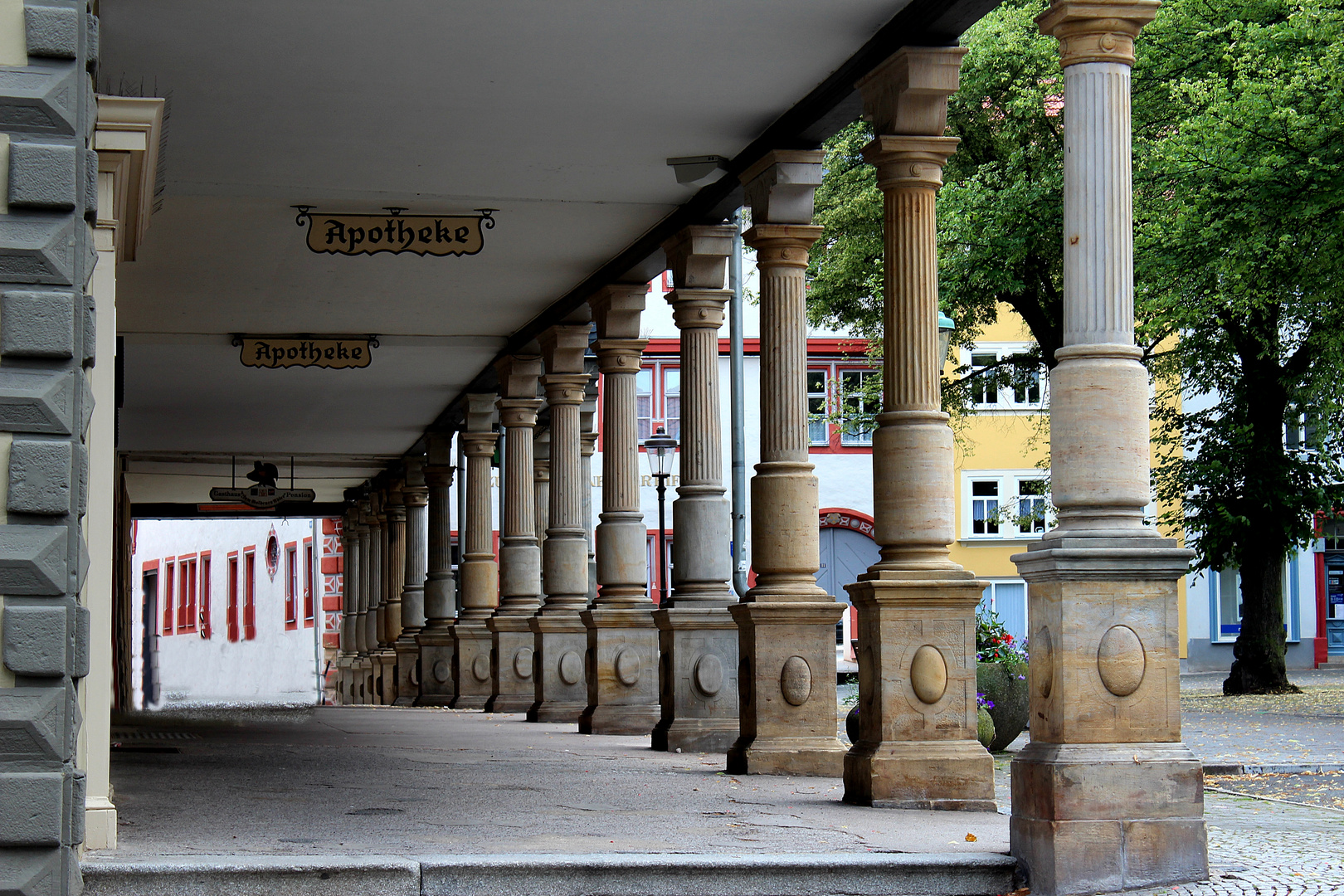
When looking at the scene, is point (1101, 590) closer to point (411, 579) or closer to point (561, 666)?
point (561, 666)

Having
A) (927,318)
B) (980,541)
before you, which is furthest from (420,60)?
(980,541)

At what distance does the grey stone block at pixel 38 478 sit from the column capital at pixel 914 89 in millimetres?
5171

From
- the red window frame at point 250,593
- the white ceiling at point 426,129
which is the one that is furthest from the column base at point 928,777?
the red window frame at point 250,593

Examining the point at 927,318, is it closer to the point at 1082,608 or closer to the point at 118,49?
the point at 1082,608

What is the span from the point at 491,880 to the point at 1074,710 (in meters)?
2.42

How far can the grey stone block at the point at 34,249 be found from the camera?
6078mm

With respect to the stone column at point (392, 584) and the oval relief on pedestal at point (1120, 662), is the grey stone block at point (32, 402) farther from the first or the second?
the stone column at point (392, 584)

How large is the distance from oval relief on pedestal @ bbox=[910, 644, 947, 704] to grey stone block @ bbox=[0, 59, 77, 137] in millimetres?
5171

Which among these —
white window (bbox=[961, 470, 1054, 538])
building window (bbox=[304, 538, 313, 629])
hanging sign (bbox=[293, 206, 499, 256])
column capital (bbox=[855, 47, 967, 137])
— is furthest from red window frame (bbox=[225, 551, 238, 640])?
column capital (bbox=[855, 47, 967, 137])

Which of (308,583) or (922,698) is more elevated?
(922,698)

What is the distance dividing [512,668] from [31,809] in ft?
49.5

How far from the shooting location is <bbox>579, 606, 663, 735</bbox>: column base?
16.1 m

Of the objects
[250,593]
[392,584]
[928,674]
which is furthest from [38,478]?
[250,593]

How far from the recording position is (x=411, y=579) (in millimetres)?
28953
